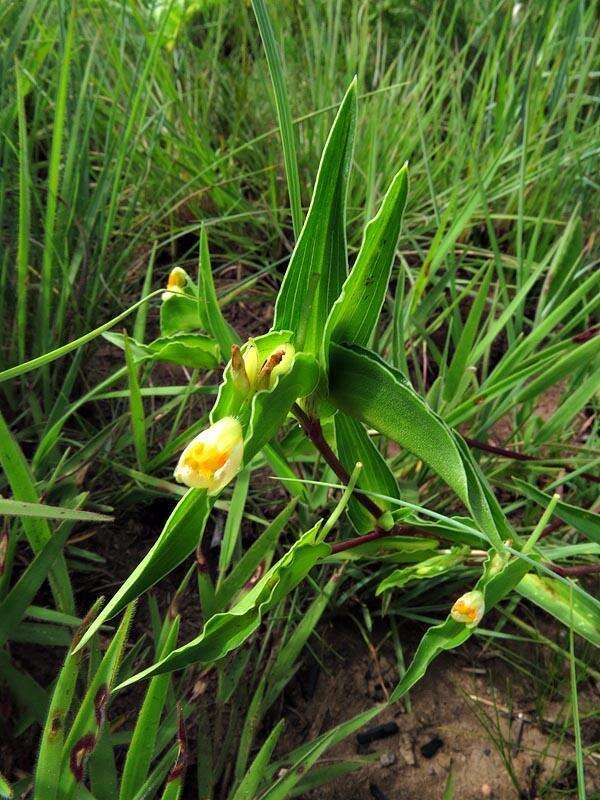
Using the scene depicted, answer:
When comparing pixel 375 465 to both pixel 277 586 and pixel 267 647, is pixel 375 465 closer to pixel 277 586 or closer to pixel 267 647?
pixel 277 586

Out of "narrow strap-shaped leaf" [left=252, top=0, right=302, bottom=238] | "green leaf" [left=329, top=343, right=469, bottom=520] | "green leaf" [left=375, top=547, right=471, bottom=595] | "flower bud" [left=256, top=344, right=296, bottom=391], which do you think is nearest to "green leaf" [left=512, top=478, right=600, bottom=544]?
"green leaf" [left=375, top=547, right=471, bottom=595]

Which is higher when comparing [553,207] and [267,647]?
[553,207]

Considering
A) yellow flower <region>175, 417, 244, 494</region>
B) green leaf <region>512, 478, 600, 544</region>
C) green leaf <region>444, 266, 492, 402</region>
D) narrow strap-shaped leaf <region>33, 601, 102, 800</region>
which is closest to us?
yellow flower <region>175, 417, 244, 494</region>

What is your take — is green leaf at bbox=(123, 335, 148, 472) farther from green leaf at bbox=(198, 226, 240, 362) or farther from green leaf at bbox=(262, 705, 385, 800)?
green leaf at bbox=(262, 705, 385, 800)

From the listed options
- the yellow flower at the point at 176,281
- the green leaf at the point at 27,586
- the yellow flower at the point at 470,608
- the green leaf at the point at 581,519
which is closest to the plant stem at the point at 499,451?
the green leaf at the point at 581,519

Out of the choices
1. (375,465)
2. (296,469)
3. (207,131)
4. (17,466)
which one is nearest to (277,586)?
(375,465)

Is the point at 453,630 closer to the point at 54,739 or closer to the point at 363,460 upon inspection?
the point at 363,460

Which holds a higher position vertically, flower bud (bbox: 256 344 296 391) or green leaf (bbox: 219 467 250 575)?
flower bud (bbox: 256 344 296 391)

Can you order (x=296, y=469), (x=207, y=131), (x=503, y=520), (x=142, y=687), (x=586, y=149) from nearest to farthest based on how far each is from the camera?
(x=503, y=520) < (x=142, y=687) < (x=296, y=469) < (x=586, y=149) < (x=207, y=131)
